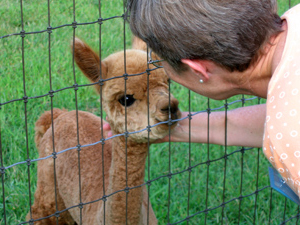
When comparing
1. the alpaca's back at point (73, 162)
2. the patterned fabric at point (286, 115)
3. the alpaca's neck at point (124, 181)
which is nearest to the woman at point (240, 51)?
the patterned fabric at point (286, 115)

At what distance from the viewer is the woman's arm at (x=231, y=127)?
228cm

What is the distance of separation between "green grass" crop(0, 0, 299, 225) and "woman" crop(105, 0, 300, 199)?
3.27 feet

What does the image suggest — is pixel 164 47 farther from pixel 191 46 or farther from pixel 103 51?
pixel 103 51

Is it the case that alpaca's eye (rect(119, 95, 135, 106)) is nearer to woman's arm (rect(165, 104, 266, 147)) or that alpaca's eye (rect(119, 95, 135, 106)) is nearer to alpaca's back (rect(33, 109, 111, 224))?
woman's arm (rect(165, 104, 266, 147))

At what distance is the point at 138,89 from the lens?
7.45 feet

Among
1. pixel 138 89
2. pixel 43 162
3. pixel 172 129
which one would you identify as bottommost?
pixel 43 162

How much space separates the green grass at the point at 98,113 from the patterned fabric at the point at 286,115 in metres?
1.16

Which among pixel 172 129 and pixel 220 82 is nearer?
pixel 220 82

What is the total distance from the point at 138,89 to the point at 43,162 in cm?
124

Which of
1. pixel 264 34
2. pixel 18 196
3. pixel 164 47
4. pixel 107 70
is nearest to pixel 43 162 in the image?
pixel 18 196

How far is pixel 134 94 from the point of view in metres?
2.28

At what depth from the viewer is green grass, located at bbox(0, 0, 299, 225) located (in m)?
3.43

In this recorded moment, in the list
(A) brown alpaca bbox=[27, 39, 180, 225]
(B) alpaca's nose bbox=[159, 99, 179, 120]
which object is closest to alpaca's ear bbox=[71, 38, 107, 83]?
(A) brown alpaca bbox=[27, 39, 180, 225]

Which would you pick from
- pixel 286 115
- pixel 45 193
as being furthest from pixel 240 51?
pixel 45 193
